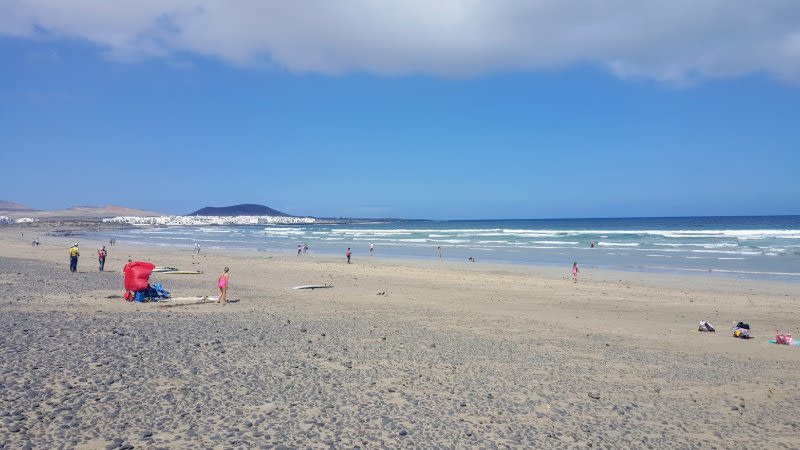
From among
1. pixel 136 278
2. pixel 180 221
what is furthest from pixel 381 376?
pixel 180 221

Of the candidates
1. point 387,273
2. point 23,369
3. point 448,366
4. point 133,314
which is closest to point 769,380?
point 448,366

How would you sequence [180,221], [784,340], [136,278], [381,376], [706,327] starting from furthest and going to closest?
[180,221] < [136,278] < [706,327] < [784,340] < [381,376]

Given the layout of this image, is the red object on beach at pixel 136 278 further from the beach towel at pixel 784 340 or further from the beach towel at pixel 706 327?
the beach towel at pixel 784 340

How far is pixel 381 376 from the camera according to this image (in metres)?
7.51

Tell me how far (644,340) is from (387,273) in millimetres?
16152

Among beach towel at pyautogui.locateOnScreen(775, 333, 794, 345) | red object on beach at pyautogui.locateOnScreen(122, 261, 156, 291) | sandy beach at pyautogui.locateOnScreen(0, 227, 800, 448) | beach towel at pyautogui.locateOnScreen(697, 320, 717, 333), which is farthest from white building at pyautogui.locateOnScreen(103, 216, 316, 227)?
beach towel at pyautogui.locateOnScreen(775, 333, 794, 345)

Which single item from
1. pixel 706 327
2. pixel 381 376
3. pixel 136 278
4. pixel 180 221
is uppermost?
pixel 136 278

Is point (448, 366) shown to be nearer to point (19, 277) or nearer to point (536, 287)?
point (536, 287)

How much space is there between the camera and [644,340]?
1114 centimetres

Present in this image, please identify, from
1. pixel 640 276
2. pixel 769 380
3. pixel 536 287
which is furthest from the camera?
pixel 640 276

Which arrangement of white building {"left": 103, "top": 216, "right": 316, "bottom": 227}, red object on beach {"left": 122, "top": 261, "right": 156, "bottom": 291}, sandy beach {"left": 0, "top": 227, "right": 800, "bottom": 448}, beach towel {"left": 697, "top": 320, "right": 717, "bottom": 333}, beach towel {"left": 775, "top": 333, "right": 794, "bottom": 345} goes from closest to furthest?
sandy beach {"left": 0, "top": 227, "right": 800, "bottom": 448}
beach towel {"left": 775, "top": 333, "right": 794, "bottom": 345}
beach towel {"left": 697, "top": 320, "right": 717, "bottom": 333}
red object on beach {"left": 122, "top": 261, "right": 156, "bottom": 291}
white building {"left": 103, "top": 216, "right": 316, "bottom": 227}

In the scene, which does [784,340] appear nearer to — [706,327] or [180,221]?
[706,327]

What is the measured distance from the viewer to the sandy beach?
18.3 ft

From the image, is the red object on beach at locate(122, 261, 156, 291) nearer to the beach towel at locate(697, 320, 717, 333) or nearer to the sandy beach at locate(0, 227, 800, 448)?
the sandy beach at locate(0, 227, 800, 448)
